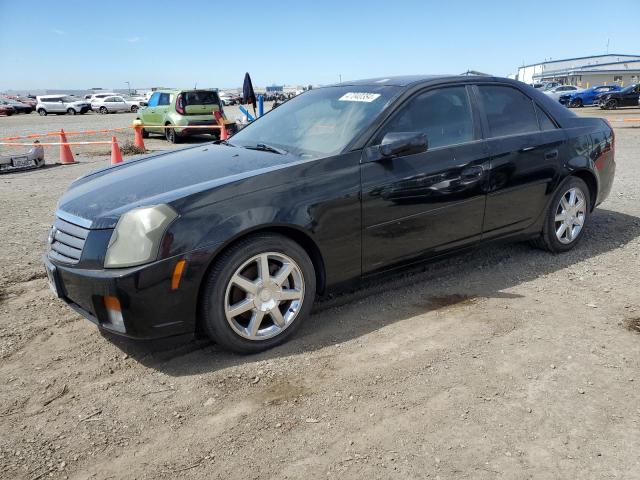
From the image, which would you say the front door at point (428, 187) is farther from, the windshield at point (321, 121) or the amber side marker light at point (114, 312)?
the amber side marker light at point (114, 312)

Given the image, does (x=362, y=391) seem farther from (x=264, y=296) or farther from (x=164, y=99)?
(x=164, y=99)

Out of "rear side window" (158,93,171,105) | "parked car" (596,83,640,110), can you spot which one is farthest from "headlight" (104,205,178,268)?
"parked car" (596,83,640,110)

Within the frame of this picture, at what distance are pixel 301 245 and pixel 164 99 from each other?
49.8 feet

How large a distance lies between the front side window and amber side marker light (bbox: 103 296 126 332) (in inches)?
79.6

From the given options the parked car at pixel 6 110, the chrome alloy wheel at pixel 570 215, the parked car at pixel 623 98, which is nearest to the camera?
the chrome alloy wheel at pixel 570 215

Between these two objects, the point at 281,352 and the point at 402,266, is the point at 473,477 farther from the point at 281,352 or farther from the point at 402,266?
the point at 402,266

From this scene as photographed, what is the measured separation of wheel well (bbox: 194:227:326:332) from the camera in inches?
118

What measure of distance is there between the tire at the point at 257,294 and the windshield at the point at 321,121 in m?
0.79

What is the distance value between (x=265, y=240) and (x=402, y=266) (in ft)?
3.87

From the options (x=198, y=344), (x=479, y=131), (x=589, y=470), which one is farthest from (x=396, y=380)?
(x=479, y=131)

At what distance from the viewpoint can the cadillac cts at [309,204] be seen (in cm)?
287

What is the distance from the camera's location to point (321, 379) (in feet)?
9.60

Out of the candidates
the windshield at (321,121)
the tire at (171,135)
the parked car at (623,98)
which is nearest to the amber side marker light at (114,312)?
the windshield at (321,121)

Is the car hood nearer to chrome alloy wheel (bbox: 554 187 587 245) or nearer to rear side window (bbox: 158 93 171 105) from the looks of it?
chrome alloy wheel (bbox: 554 187 587 245)
